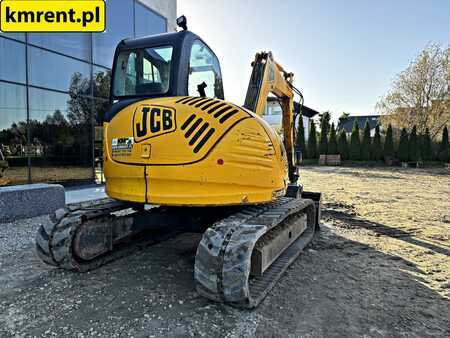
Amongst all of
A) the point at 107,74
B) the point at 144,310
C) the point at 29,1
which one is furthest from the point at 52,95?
the point at 144,310

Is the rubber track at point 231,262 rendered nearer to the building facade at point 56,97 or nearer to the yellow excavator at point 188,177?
the yellow excavator at point 188,177

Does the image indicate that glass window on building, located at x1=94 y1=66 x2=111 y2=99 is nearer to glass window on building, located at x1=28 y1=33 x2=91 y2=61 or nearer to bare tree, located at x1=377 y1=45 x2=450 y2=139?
glass window on building, located at x1=28 y1=33 x2=91 y2=61

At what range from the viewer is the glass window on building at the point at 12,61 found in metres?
8.85

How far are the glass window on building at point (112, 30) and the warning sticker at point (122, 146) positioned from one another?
917 cm

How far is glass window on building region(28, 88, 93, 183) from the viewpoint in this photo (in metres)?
9.65

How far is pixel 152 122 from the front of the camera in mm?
3248

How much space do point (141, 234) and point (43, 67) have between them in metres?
7.75

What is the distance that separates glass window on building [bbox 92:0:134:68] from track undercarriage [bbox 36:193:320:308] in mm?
8994

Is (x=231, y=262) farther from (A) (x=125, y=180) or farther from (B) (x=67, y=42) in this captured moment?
(B) (x=67, y=42)

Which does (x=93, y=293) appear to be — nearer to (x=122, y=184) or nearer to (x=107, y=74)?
(x=122, y=184)

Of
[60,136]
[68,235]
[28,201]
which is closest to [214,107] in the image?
[68,235]

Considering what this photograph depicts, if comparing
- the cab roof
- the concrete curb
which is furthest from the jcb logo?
the concrete curb

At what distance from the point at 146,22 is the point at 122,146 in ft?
37.2

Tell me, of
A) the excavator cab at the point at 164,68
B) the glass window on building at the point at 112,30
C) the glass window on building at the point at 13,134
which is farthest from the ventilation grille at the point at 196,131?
the glass window on building at the point at 112,30
